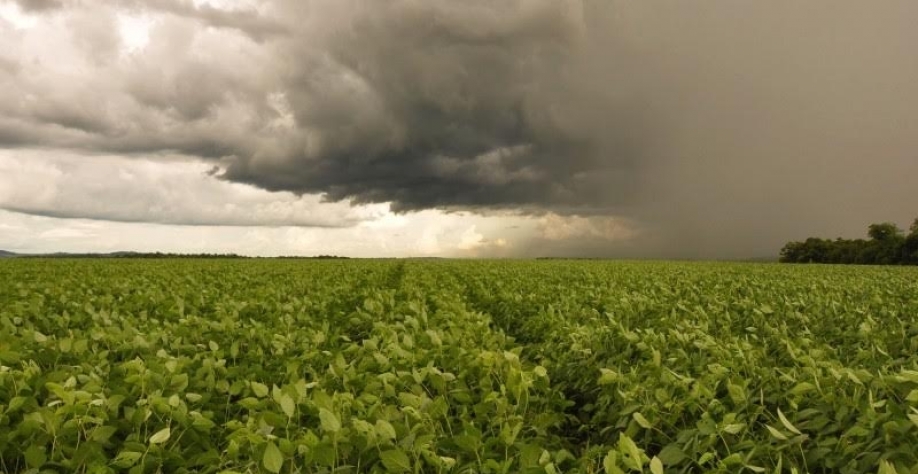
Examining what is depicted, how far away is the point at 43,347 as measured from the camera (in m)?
5.07

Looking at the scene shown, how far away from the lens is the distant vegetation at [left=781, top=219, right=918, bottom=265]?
8138cm

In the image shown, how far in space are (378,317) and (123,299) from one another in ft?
20.7

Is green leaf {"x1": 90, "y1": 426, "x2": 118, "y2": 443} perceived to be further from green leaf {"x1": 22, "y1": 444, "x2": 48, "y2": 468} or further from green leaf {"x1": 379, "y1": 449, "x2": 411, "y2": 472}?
green leaf {"x1": 379, "y1": 449, "x2": 411, "y2": 472}

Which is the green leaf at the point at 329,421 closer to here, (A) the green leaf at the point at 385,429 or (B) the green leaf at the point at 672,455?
(A) the green leaf at the point at 385,429

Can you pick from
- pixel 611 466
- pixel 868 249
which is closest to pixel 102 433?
pixel 611 466

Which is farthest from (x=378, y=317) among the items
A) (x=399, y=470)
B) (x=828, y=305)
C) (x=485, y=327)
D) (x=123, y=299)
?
(x=828, y=305)

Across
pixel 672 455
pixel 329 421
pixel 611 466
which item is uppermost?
pixel 329 421

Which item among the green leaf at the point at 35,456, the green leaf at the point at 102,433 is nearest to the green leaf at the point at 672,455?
the green leaf at the point at 102,433

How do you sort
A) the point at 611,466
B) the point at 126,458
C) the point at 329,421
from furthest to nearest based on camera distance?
the point at 126,458, the point at 329,421, the point at 611,466

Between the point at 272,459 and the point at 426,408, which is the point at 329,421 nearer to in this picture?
the point at 272,459

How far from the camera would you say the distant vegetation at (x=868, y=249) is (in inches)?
3204

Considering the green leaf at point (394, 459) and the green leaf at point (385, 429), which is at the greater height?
the green leaf at point (385, 429)

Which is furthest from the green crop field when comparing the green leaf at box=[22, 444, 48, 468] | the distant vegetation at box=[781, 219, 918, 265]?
the distant vegetation at box=[781, 219, 918, 265]

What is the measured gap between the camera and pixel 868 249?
8644cm
